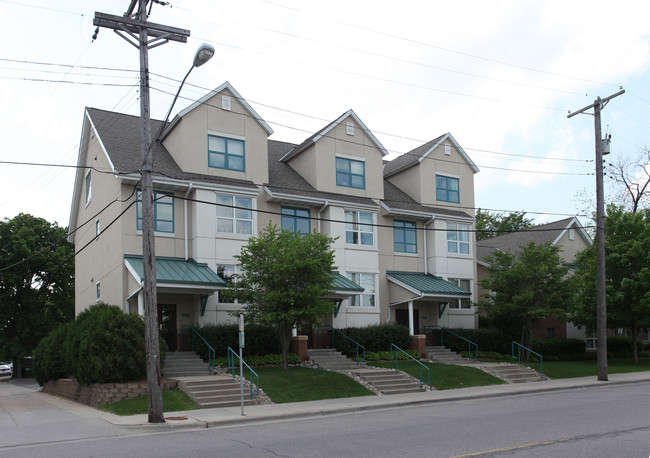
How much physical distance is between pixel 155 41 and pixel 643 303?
23.9 meters

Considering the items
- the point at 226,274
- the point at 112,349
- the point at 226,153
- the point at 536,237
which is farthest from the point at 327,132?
the point at 536,237

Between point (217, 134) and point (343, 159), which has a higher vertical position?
point (217, 134)

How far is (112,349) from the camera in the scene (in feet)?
59.4

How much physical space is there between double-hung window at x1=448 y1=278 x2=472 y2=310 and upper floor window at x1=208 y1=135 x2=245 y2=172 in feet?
40.0

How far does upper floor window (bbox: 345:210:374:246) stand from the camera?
28203mm

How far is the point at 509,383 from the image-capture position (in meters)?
23.4

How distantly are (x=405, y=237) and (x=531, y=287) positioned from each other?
6265 mm

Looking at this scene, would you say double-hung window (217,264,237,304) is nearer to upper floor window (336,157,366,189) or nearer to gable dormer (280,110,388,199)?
gable dormer (280,110,388,199)

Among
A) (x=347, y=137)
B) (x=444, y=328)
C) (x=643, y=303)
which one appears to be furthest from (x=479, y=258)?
(x=347, y=137)

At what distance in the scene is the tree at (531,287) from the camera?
1072 inches

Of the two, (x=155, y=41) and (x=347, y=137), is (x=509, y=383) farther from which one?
(x=155, y=41)

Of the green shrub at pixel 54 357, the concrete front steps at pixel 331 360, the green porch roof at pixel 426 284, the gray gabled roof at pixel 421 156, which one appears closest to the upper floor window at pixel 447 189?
the gray gabled roof at pixel 421 156

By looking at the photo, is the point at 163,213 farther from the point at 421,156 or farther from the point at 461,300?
the point at 461,300

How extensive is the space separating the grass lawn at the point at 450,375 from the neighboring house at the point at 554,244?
903 cm
